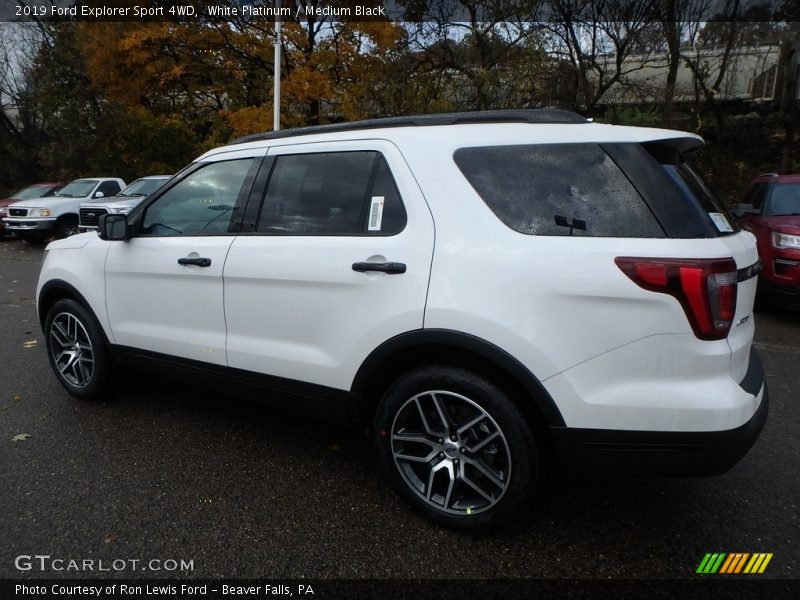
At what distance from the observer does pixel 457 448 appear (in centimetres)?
246

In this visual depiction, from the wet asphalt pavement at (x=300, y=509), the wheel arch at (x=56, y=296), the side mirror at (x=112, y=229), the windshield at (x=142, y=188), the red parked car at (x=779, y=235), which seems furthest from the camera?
the windshield at (x=142, y=188)

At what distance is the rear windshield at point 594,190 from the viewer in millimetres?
2109

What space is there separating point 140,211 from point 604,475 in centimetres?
303

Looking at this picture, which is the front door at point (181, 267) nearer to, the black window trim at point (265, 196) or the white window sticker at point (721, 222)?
the black window trim at point (265, 196)

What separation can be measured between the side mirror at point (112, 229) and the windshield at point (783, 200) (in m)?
6.88

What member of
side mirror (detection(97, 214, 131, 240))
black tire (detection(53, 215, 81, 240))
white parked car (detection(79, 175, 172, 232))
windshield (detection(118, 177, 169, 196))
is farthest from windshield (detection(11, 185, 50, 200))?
side mirror (detection(97, 214, 131, 240))

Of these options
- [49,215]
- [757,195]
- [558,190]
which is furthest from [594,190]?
[49,215]

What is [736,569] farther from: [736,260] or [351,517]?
[351,517]

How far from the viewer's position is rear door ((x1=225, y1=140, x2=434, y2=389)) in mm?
2459

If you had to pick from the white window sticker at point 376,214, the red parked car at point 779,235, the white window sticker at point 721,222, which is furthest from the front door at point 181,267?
the red parked car at point 779,235

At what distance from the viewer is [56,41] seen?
871 inches

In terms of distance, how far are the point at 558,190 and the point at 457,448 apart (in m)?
1.18

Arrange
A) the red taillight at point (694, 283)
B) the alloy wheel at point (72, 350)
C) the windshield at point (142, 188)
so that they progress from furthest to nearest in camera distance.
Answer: the windshield at point (142, 188) < the alloy wheel at point (72, 350) < the red taillight at point (694, 283)

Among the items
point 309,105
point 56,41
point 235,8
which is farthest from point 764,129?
point 56,41
